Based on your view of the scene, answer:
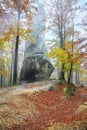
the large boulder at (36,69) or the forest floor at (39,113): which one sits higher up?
the large boulder at (36,69)

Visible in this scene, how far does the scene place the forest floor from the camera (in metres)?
10.6

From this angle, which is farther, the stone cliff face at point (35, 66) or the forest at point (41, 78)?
the stone cliff face at point (35, 66)

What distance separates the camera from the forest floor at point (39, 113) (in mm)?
10617

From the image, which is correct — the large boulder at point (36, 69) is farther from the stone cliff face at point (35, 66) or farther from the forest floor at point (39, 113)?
the forest floor at point (39, 113)

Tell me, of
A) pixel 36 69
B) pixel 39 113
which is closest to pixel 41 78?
pixel 36 69

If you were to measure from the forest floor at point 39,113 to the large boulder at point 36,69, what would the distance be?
903cm

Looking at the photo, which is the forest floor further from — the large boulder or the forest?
the large boulder

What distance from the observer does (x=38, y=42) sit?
30.6 m

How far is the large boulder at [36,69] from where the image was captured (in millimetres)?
27109

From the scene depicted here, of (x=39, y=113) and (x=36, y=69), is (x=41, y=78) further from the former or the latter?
(x=39, y=113)

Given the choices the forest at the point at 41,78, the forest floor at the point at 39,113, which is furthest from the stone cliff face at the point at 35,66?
the forest floor at the point at 39,113

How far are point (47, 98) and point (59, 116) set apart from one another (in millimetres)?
4816

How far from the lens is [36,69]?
89.1 ft

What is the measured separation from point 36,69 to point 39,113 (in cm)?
1391
